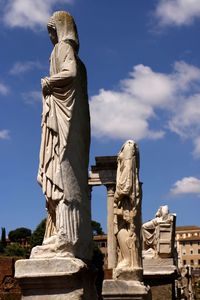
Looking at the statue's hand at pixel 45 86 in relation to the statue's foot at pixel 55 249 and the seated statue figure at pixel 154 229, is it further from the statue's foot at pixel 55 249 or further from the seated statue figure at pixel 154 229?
the seated statue figure at pixel 154 229

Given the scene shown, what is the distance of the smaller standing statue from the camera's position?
9.70 m

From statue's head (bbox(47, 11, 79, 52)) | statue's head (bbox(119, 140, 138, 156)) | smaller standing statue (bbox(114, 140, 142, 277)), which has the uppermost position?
statue's head (bbox(47, 11, 79, 52))

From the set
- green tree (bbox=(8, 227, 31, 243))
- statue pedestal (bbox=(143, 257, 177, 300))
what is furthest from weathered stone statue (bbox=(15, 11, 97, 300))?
green tree (bbox=(8, 227, 31, 243))

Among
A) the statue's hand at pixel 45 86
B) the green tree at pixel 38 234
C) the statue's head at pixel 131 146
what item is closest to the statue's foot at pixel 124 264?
the statue's head at pixel 131 146

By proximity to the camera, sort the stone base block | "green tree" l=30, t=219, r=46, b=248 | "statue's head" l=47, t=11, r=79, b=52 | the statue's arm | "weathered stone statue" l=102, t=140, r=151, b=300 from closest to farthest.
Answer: the statue's arm
"statue's head" l=47, t=11, r=79, b=52
the stone base block
"weathered stone statue" l=102, t=140, r=151, b=300
"green tree" l=30, t=219, r=46, b=248

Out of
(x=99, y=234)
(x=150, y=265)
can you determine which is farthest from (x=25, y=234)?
(x=150, y=265)

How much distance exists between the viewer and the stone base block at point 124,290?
9.23 meters

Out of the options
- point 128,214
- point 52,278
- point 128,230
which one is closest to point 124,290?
point 128,230

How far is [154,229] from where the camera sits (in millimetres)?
13945

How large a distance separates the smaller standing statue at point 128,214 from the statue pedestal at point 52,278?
3161mm

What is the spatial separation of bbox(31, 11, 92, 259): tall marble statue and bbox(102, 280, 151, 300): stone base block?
7.47 ft

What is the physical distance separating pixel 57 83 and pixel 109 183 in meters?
26.0

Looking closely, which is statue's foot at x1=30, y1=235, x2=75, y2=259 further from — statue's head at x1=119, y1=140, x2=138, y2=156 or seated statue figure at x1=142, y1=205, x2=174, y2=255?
seated statue figure at x1=142, y1=205, x2=174, y2=255

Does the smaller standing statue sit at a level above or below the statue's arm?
below
